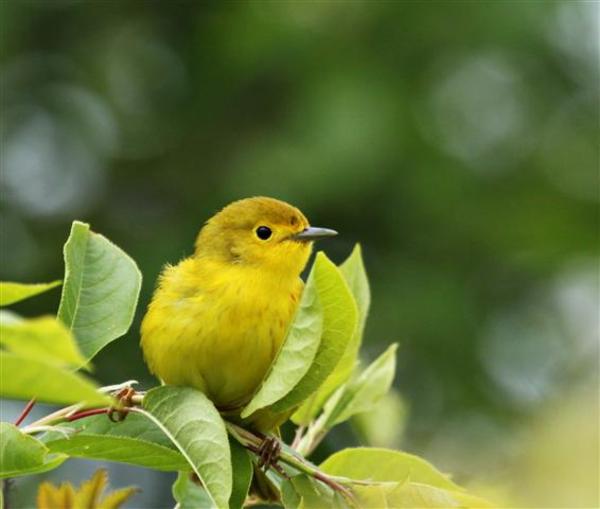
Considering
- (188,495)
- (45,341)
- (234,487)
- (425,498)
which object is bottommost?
(188,495)

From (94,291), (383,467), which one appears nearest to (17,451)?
(94,291)

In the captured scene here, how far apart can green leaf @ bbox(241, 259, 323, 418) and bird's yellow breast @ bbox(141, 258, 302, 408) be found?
1.46 feet

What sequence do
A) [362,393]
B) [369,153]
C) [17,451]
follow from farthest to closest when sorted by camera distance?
[369,153]
[362,393]
[17,451]

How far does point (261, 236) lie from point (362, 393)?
0.88m

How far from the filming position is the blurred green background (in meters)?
7.45

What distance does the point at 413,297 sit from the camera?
7461mm

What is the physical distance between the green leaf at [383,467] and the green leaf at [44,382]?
0.91 metres

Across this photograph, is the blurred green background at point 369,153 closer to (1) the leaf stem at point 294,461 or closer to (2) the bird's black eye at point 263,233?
(2) the bird's black eye at point 263,233

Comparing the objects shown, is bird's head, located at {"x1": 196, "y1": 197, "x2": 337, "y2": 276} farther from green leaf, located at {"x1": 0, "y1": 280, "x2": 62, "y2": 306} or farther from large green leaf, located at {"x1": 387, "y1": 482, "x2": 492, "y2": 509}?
green leaf, located at {"x1": 0, "y1": 280, "x2": 62, "y2": 306}

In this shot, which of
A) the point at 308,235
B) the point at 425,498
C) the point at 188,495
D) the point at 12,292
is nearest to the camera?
the point at 12,292

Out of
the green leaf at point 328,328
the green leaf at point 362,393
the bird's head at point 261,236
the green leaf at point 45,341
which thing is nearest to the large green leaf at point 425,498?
the green leaf at point 328,328

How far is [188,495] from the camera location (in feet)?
8.74

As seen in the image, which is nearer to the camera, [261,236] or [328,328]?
[328,328]

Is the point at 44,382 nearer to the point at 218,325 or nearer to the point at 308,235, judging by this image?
the point at 218,325
